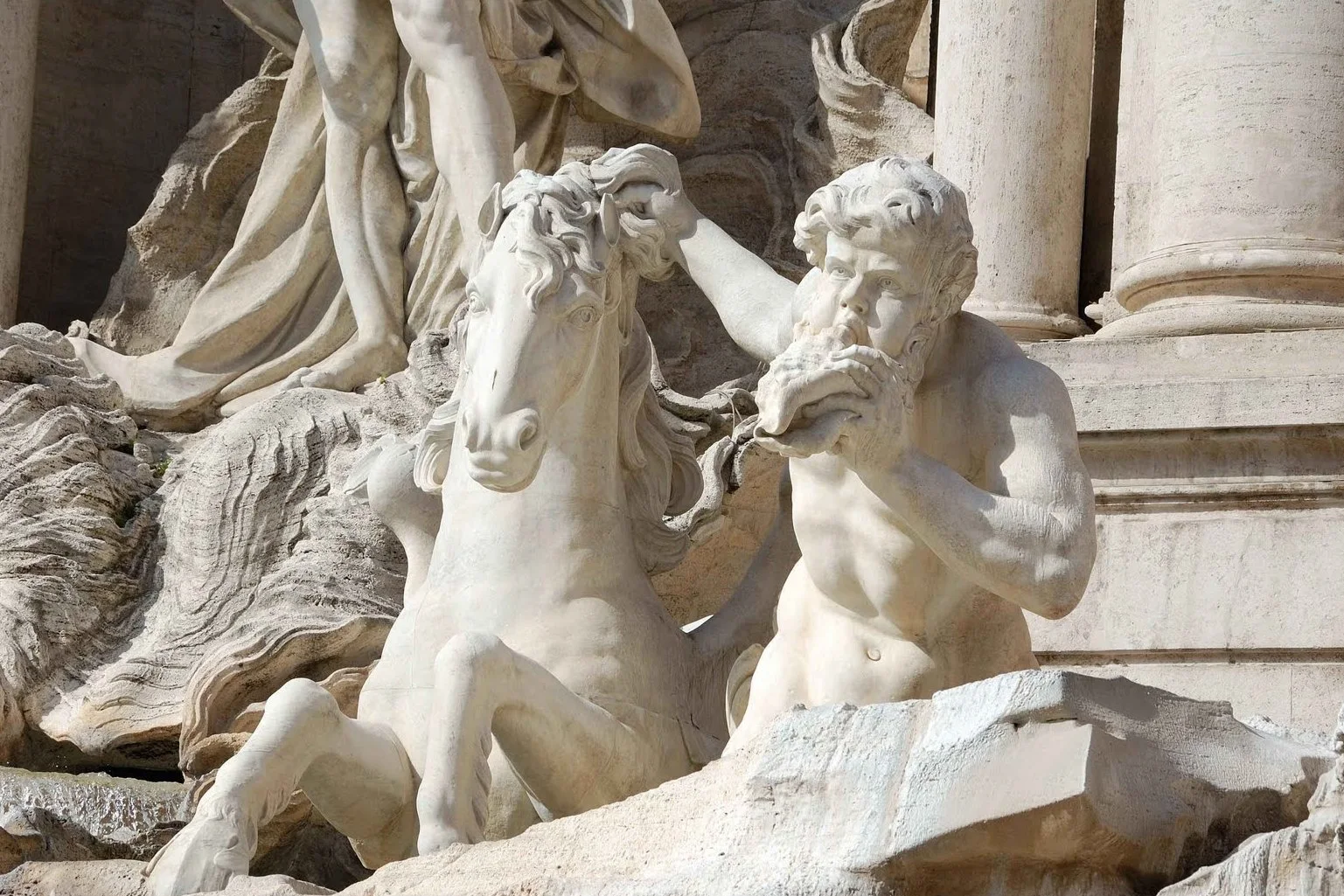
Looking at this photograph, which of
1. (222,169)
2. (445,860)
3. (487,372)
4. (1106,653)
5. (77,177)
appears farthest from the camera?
(77,177)

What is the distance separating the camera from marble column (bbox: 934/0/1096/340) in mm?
6715

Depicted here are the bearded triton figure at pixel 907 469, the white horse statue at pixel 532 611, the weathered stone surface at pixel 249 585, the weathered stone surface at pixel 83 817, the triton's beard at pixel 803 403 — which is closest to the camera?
the triton's beard at pixel 803 403

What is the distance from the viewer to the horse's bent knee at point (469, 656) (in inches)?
180

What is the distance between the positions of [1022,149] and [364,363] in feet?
6.83

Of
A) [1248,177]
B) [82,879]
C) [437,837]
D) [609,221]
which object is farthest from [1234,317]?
[82,879]

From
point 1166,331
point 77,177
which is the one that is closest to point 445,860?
point 1166,331

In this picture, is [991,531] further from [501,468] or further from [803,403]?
[501,468]

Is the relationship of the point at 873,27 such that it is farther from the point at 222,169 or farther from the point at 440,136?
the point at 222,169

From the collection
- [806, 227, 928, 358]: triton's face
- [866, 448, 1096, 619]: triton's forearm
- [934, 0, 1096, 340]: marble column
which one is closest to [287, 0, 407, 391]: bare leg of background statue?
[934, 0, 1096, 340]: marble column

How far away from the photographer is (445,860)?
4.22 meters

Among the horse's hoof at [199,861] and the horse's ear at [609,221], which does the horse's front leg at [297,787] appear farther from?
the horse's ear at [609,221]

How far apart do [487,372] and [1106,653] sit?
170 cm

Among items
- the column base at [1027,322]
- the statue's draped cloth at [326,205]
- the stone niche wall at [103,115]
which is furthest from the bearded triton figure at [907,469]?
the stone niche wall at [103,115]

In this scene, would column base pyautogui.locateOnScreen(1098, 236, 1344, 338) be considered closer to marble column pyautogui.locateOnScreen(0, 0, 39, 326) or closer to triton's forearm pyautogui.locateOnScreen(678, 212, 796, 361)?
triton's forearm pyautogui.locateOnScreen(678, 212, 796, 361)
